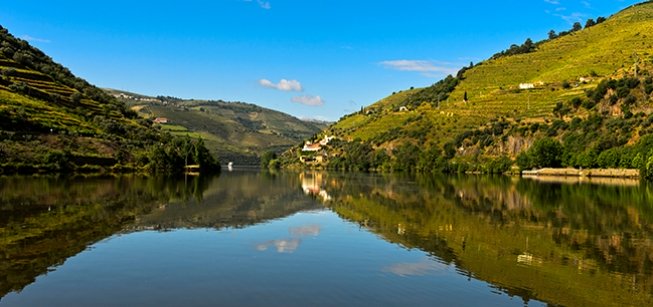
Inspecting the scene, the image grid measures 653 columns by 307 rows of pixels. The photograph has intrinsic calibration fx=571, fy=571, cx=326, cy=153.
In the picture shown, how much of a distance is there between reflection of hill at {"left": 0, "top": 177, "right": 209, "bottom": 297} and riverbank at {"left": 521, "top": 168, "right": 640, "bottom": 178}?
91.8 m

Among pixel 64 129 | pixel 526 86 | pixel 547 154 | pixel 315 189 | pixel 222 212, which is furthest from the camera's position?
pixel 526 86

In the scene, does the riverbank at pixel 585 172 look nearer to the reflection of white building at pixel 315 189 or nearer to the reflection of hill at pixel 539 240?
the reflection of white building at pixel 315 189

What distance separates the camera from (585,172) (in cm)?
12369

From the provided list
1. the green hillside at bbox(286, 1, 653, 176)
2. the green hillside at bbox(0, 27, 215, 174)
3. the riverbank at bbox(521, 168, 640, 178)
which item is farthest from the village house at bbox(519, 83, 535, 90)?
the green hillside at bbox(0, 27, 215, 174)

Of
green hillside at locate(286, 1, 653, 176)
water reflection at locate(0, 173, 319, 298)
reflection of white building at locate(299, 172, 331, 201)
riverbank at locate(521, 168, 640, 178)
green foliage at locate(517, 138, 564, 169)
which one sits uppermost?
green hillside at locate(286, 1, 653, 176)

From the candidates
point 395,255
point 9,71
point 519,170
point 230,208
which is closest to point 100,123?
point 9,71

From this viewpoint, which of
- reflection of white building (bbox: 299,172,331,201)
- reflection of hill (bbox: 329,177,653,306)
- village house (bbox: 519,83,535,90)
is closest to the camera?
reflection of hill (bbox: 329,177,653,306)

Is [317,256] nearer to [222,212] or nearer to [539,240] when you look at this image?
[539,240]

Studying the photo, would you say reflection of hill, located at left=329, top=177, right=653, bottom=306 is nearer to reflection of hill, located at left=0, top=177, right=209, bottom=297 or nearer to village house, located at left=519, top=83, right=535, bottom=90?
reflection of hill, located at left=0, top=177, right=209, bottom=297

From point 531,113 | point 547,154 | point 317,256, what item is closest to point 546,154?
point 547,154

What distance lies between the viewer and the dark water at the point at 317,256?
679 inches

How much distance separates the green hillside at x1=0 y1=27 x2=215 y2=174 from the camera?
304 feet

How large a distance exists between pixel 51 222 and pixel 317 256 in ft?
53.8

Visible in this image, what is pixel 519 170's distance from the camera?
462 ft
